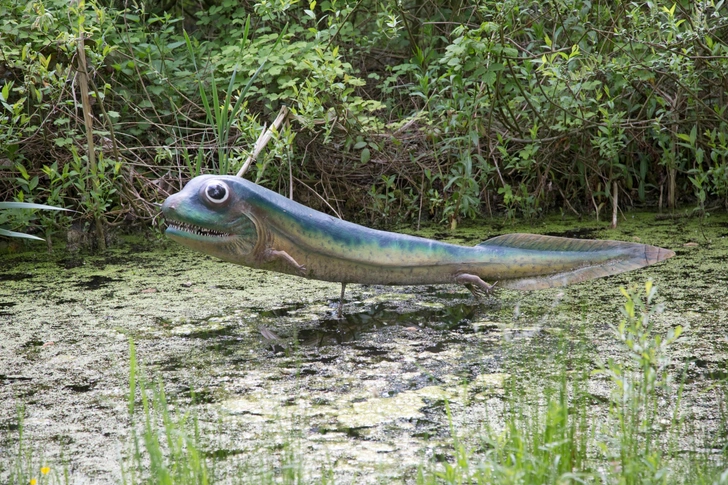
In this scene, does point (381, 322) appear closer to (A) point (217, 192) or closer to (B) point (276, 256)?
(B) point (276, 256)

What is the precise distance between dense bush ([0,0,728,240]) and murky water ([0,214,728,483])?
2.44 feet

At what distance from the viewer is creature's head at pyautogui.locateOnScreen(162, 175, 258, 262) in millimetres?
2996

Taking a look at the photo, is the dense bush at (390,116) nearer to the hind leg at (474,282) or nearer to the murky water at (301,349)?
the murky water at (301,349)

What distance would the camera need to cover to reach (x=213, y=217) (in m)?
3.02

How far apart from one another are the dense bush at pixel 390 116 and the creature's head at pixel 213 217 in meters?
1.31

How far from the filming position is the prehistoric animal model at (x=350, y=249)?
3.04 m

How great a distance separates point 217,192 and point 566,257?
55.5 inches

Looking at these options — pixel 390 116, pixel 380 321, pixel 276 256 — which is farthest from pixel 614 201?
pixel 276 256

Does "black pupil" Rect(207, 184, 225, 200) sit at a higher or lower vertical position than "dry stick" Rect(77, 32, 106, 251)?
lower

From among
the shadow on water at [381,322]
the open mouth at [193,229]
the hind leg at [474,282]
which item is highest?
the open mouth at [193,229]

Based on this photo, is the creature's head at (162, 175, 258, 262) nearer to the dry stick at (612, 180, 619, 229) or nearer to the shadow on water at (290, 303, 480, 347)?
the shadow on water at (290, 303, 480, 347)

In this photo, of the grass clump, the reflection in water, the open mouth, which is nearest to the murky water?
the reflection in water

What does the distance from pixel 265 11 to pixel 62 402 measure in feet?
9.86

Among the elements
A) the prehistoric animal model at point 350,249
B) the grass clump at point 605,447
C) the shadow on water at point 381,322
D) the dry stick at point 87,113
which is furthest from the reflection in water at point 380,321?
the dry stick at point 87,113
